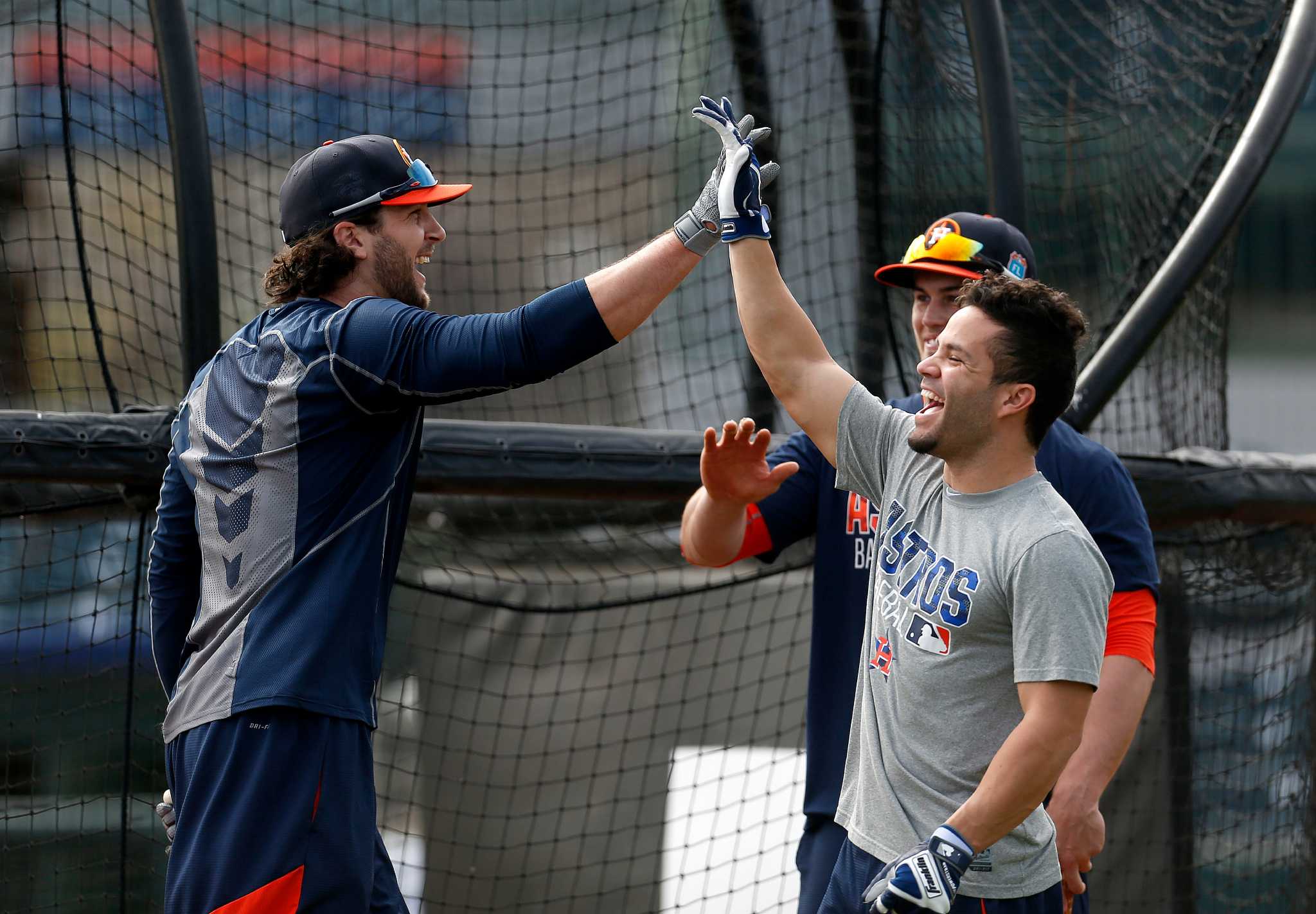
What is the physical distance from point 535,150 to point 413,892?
10.8 feet

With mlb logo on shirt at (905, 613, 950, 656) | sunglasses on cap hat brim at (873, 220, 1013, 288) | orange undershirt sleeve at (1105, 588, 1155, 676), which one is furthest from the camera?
sunglasses on cap hat brim at (873, 220, 1013, 288)

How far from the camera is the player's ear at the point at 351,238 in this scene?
212cm

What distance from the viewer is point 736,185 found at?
6.49ft

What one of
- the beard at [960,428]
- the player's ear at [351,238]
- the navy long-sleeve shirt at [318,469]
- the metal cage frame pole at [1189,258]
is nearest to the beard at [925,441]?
the beard at [960,428]

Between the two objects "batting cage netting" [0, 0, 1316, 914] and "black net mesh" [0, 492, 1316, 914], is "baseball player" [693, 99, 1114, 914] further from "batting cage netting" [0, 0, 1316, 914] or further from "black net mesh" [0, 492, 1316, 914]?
"black net mesh" [0, 492, 1316, 914]

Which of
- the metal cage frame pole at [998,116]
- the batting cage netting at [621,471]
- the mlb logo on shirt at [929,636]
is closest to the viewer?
the mlb logo on shirt at [929,636]

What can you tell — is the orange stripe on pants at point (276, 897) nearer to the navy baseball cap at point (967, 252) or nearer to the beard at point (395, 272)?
the beard at point (395, 272)

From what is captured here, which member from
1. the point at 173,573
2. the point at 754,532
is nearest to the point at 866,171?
the point at 754,532

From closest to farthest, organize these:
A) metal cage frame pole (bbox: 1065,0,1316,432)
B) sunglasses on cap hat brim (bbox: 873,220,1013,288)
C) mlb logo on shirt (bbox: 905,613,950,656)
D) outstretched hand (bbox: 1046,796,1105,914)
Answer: mlb logo on shirt (bbox: 905,613,950,656)
outstretched hand (bbox: 1046,796,1105,914)
sunglasses on cap hat brim (bbox: 873,220,1013,288)
metal cage frame pole (bbox: 1065,0,1316,432)

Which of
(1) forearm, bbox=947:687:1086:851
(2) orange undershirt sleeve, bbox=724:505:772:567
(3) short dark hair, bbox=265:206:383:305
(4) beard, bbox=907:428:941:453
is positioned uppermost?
(3) short dark hair, bbox=265:206:383:305

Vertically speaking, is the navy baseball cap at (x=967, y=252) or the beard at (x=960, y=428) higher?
the navy baseball cap at (x=967, y=252)

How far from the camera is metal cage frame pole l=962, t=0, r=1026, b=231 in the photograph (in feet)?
9.98

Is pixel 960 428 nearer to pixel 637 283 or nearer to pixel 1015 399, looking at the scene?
pixel 1015 399

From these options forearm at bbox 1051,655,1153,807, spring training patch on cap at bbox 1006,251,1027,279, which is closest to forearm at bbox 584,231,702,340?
spring training patch on cap at bbox 1006,251,1027,279
